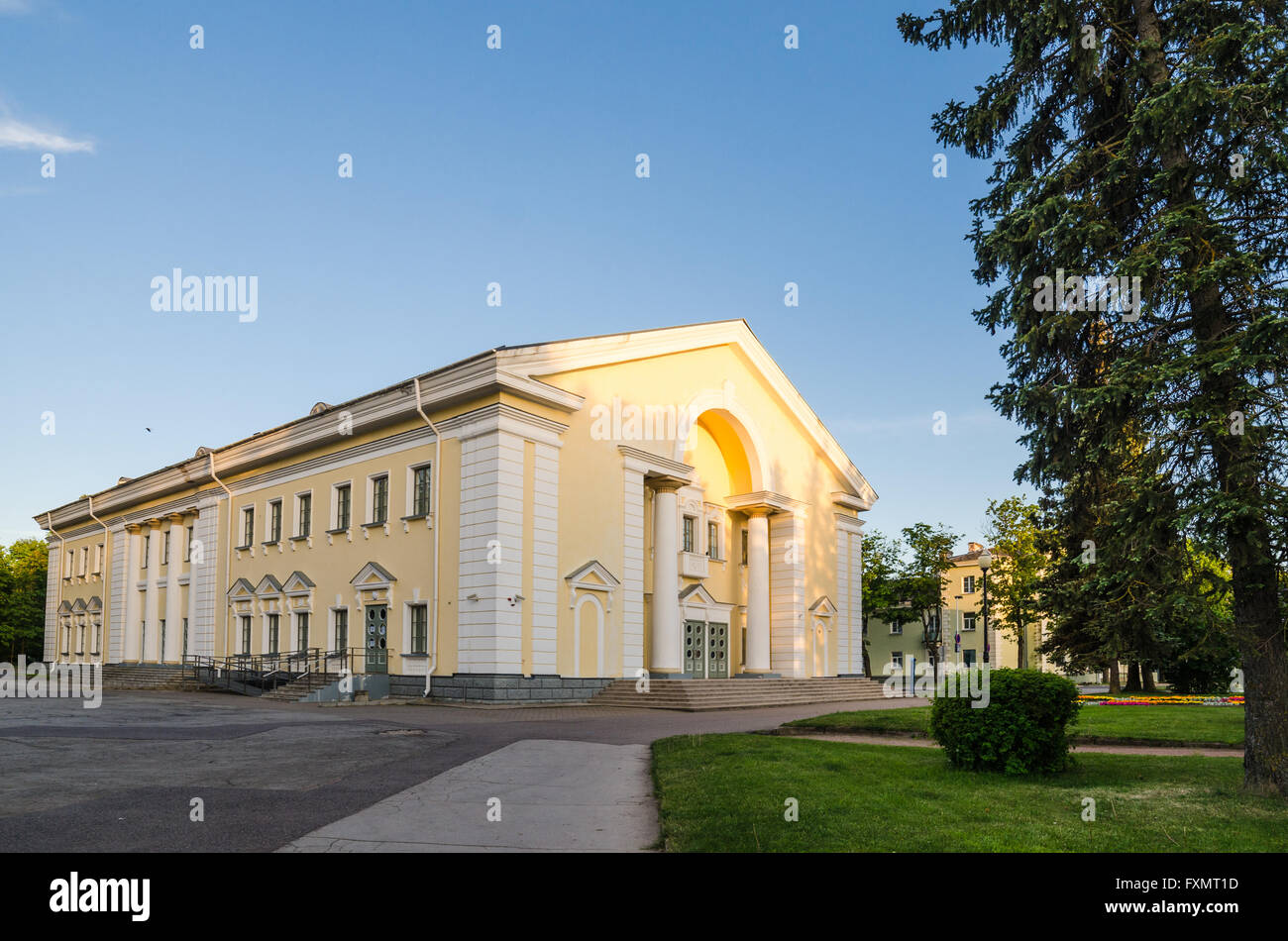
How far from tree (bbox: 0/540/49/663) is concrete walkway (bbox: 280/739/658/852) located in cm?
6837

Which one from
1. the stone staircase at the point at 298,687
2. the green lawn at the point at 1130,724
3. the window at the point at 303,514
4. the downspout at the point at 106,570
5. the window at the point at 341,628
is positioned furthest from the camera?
the downspout at the point at 106,570

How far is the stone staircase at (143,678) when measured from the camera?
121 ft

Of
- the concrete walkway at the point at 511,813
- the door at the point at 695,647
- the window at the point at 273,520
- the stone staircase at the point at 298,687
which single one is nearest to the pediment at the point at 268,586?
the window at the point at 273,520

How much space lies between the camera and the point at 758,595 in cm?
3509

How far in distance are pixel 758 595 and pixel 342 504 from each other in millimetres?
15134

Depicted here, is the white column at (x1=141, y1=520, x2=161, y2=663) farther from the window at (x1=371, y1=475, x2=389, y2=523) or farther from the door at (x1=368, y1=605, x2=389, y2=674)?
the door at (x1=368, y1=605, x2=389, y2=674)

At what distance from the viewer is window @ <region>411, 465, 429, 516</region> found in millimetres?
27125

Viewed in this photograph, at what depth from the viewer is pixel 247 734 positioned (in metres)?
15.1

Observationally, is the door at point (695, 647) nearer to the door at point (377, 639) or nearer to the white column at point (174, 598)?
the door at point (377, 639)

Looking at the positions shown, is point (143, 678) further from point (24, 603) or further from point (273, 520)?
point (24, 603)

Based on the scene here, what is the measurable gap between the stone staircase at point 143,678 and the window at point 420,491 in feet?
46.1
